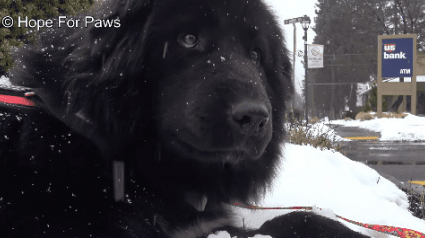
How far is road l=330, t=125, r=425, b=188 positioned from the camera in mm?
7117

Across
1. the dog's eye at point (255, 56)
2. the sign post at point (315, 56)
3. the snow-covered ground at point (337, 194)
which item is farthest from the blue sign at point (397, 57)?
the dog's eye at point (255, 56)

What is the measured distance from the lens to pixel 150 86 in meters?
1.71

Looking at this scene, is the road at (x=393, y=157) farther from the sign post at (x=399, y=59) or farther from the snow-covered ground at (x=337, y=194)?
the sign post at (x=399, y=59)

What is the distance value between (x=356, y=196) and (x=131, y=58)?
317 cm

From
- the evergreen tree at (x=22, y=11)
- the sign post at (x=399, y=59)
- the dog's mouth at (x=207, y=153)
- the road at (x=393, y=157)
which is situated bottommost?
the road at (x=393, y=157)

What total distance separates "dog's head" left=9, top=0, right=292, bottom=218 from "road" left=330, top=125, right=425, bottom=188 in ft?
16.6

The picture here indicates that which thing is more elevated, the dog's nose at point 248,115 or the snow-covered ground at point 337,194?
the dog's nose at point 248,115

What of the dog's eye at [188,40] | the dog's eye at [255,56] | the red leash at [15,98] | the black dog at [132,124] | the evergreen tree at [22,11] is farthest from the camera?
the evergreen tree at [22,11]

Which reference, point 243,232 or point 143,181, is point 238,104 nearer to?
point 143,181

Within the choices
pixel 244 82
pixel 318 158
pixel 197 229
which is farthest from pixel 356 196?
pixel 244 82

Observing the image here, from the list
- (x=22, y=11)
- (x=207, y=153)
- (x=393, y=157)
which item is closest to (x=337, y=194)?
(x=207, y=153)

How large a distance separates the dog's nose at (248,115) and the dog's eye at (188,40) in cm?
41

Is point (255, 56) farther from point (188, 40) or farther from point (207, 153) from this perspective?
point (207, 153)

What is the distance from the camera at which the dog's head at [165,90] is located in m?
1.62
